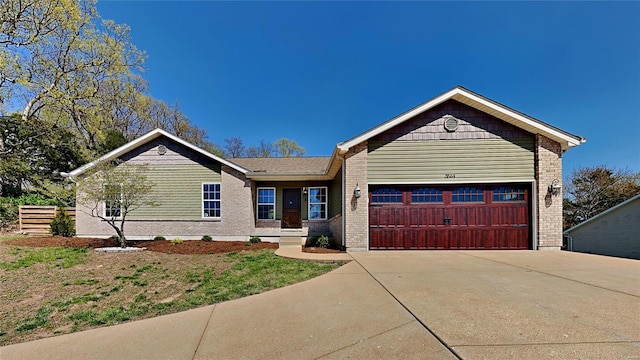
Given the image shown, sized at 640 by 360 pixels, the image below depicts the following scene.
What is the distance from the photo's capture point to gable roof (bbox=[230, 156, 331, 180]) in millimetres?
12402

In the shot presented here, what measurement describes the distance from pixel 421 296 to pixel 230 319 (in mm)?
2883

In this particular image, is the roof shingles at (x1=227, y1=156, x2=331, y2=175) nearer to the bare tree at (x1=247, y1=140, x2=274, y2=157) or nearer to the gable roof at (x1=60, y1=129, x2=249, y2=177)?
the gable roof at (x1=60, y1=129, x2=249, y2=177)

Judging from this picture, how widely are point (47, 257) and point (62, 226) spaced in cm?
553

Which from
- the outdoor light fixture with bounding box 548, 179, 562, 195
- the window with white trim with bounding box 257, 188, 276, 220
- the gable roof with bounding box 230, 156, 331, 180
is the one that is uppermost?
the gable roof with bounding box 230, 156, 331, 180

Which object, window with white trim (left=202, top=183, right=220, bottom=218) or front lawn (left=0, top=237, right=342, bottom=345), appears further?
window with white trim (left=202, top=183, right=220, bottom=218)

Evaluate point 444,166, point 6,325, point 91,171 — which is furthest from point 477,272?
point 91,171

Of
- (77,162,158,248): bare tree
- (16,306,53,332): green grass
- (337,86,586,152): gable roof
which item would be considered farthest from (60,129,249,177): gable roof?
(16,306,53,332): green grass

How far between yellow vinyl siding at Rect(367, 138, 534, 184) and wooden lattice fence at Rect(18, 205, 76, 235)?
14263 mm

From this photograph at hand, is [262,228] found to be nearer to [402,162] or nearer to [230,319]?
[402,162]

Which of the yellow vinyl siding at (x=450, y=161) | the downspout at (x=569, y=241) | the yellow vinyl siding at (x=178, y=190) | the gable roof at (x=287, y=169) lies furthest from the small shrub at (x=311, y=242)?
the downspout at (x=569, y=241)

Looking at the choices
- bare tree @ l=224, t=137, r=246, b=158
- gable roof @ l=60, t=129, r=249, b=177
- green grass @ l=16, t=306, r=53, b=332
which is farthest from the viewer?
bare tree @ l=224, t=137, r=246, b=158

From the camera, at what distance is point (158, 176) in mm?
12789

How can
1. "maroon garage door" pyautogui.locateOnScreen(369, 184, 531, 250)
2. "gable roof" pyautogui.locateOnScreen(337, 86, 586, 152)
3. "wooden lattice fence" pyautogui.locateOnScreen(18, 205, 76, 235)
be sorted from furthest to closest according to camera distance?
"wooden lattice fence" pyautogui.locateOnScreen(18, 205, 76, 235), "maroon garage door" pyautogui.locateOnScreen(369, 184, 531, 250), "gable roof" pyautogui.locateOnScreen(337, 86, 586, 152)

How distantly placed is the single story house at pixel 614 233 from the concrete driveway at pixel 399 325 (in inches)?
200
